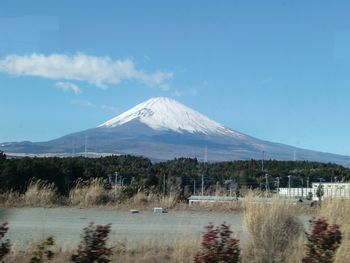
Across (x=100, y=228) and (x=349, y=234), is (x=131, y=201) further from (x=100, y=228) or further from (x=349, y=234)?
(x=100, y=228)

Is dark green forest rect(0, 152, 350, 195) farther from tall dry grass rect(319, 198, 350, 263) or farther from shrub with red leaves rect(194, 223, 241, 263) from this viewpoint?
shrub with red leaves rect(194, 223, 241, 263)

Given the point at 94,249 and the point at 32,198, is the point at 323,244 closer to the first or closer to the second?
the point at 94,249

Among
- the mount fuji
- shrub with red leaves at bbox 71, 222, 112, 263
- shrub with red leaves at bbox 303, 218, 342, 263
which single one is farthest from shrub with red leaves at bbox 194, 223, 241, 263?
the mount fuji

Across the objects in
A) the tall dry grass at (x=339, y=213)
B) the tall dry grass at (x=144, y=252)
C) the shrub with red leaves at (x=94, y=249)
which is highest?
the tall dry grass at (x=339, y=213)

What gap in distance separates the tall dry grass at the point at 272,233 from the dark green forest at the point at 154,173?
29.3 feet

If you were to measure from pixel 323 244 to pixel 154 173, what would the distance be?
83.7 ft

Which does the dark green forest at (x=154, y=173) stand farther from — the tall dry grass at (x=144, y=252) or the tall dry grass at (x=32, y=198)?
the tall dry grass at (x=144, y=252)

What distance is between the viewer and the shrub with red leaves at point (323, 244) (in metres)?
6.90

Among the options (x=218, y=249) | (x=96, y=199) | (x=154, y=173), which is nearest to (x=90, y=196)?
(x=96, y=199)

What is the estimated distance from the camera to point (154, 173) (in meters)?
32.3

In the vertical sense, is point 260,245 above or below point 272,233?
below

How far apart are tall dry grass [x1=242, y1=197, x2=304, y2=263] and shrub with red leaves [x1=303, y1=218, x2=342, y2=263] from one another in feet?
3.59

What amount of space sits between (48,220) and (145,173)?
17.8 meters

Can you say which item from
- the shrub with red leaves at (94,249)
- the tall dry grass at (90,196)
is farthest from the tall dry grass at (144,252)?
the tall dry grass at (90,196)
